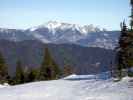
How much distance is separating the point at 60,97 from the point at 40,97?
2.27m

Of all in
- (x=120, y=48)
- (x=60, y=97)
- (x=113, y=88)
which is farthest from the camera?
(x=120, y=48)

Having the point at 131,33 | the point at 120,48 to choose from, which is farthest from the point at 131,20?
the point at 120,48

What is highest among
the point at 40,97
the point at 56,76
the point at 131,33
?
the point at 131,33

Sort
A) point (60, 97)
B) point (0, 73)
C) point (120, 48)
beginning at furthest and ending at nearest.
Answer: point (0, 73), point (120, 48), point (60, 97)

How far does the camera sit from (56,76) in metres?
90.2

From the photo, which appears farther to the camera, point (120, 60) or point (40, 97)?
point (120, 60)

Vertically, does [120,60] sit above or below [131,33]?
below

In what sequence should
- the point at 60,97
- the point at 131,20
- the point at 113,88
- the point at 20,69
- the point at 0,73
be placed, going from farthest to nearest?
the point at 20,69 → the point at 0,73 → the point at 131,20 → the point at 113,88 → the point at 60,97

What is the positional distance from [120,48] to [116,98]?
122ft

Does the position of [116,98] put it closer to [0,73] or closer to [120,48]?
[120,48]

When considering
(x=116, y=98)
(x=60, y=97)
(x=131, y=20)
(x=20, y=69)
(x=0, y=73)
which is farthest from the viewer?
(x=20, y=69)

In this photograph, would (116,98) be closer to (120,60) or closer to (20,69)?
(120,60)

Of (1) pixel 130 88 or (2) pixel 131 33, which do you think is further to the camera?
(2) pixel 131 33

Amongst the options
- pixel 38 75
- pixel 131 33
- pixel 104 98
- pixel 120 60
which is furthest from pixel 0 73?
pixel 104 98
